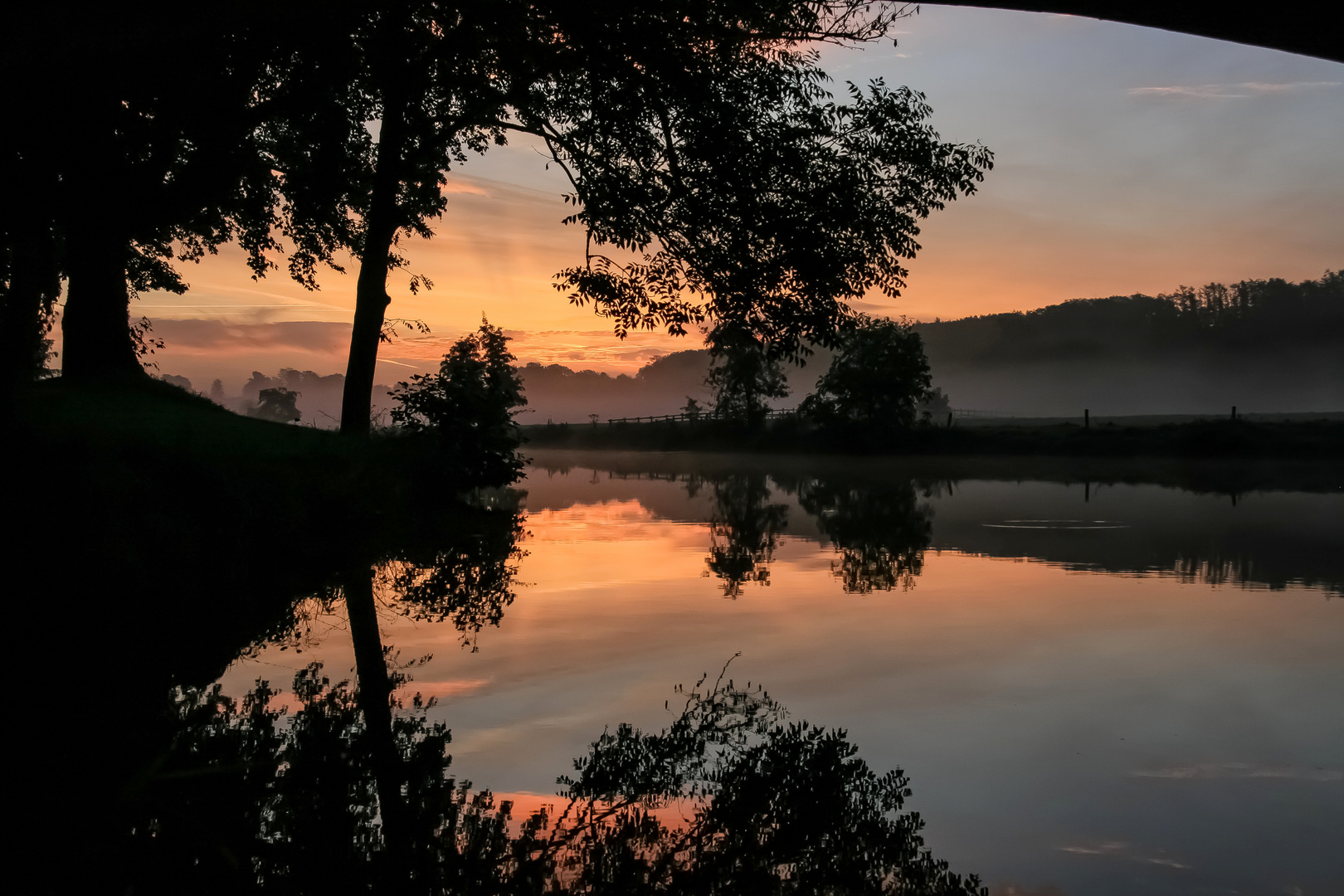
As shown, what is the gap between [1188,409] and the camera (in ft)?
538

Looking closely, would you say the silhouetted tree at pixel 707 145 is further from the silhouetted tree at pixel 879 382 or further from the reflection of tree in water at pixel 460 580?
the silhouetted tree at pixel 879 382

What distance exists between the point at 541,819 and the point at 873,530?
47.7 feet

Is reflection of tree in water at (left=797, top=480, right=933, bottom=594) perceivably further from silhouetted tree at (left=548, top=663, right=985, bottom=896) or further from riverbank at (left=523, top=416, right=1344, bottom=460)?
riverbank at (left=523, top=416, right=1344, bottom=460)

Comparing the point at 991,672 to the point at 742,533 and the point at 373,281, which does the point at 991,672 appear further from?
the point at 373,281

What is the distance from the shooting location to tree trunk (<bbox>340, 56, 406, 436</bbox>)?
22016 mm

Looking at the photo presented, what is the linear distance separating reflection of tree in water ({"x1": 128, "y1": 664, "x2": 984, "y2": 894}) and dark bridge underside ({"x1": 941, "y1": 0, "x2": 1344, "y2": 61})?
349 centimetres

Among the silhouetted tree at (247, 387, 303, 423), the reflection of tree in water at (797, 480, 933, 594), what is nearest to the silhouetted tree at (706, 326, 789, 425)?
the reflection of tree in water at (797, 480, 933, 594)

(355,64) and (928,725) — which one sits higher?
(355,64)

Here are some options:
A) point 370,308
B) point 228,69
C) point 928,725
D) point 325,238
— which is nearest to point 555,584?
point 928,725

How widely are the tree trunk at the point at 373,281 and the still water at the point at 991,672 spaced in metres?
8.79

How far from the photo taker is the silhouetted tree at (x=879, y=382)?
179 ft

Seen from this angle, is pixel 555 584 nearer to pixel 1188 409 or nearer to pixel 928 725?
pixel 928 725

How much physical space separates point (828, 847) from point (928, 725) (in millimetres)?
2134

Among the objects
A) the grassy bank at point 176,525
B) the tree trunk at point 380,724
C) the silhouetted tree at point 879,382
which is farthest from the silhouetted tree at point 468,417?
the silhouetted tree at point 879,382
